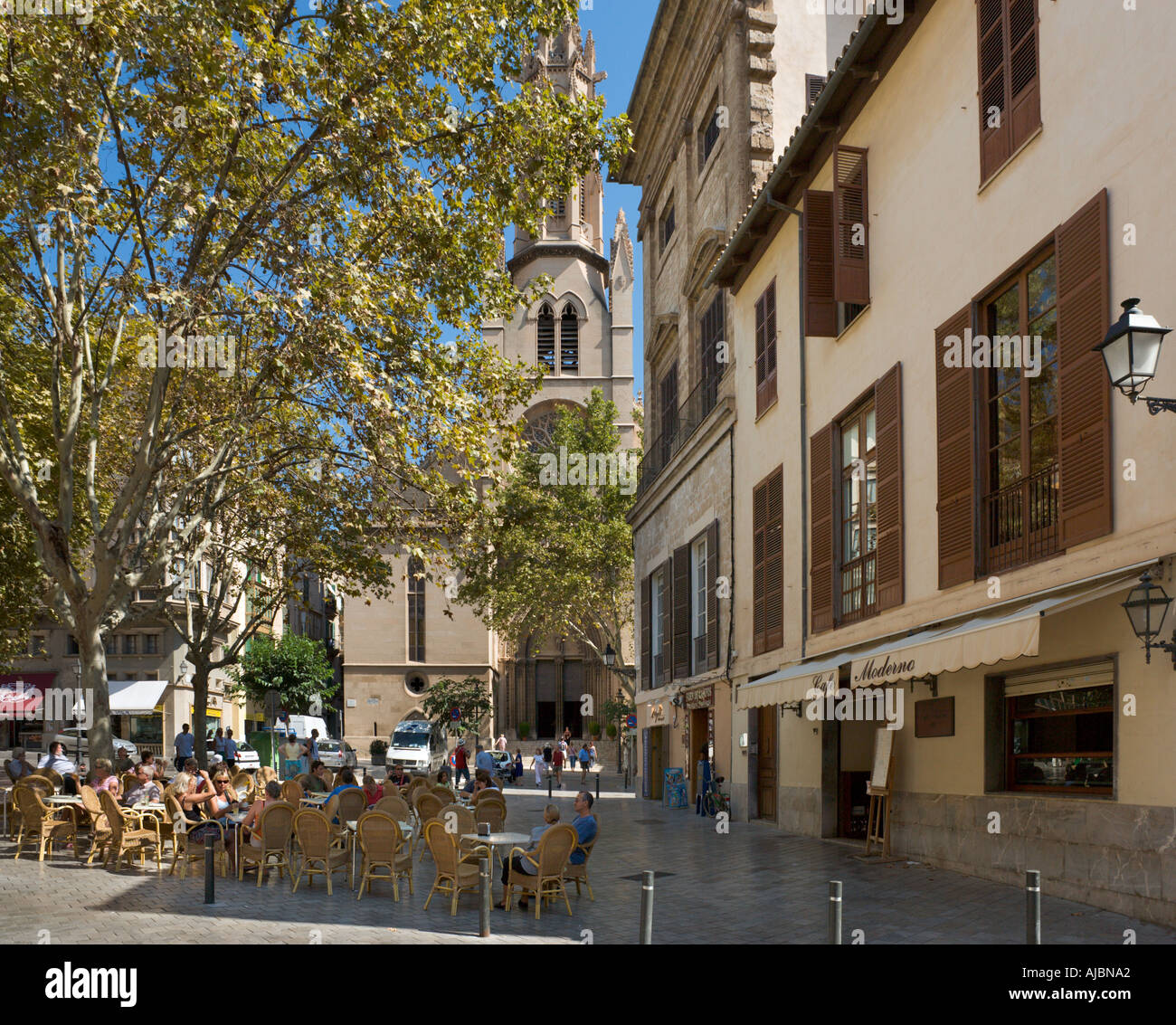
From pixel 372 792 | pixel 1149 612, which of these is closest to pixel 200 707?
pixel 372 792

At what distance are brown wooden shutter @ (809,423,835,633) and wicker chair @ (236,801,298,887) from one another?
8.21 meters

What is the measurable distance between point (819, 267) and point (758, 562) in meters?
5.98

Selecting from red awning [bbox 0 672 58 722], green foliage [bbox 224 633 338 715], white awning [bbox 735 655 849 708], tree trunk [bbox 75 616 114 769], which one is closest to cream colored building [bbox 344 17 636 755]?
green foliage [bbox 224 633 338 715]

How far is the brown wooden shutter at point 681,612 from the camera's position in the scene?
1064 inches

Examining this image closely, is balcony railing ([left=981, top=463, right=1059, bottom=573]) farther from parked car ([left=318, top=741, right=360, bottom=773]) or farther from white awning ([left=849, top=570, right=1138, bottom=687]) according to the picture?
parked car ([left=318, top=741, right=360, bottom=773])

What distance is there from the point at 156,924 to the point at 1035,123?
1088 cm

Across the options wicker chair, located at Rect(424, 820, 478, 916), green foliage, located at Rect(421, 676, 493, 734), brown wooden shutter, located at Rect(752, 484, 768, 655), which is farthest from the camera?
green foliage, located at Rect(421, 676, 493, 734)

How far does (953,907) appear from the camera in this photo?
1066cm

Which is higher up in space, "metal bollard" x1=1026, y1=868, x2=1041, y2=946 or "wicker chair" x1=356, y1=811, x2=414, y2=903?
"metal bollard" x1=1026, y1=868, x2=1041, y2=946

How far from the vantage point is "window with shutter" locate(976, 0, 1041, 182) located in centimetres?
1158

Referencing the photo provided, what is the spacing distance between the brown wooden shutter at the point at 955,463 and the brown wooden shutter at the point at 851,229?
109 inches

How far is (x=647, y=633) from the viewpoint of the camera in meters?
32.6

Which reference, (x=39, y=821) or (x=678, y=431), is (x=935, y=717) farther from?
(x=678, y=431)

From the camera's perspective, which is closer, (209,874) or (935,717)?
(209,874)
